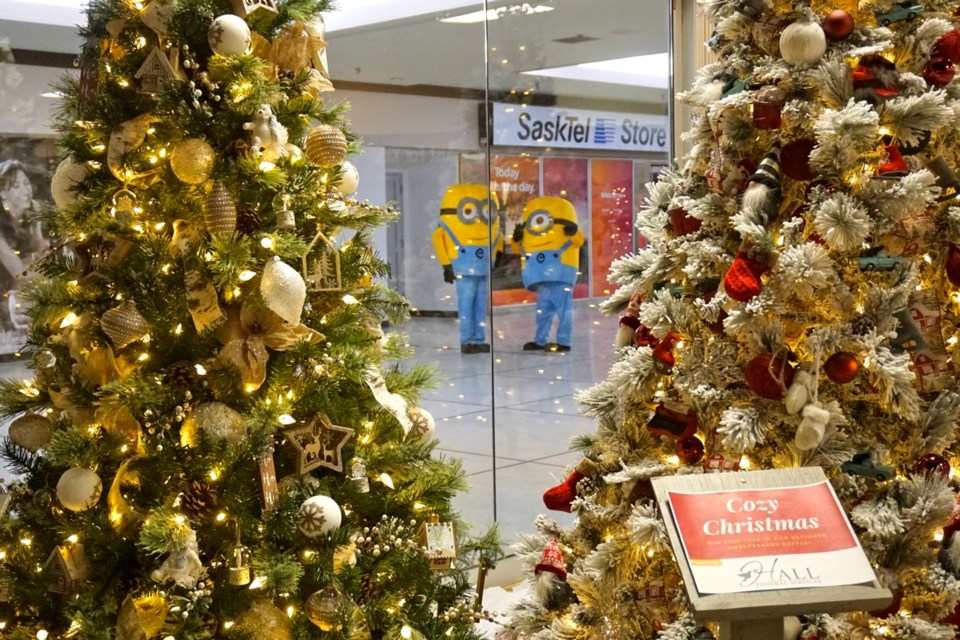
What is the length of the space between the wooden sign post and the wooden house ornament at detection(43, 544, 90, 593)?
4.33ft

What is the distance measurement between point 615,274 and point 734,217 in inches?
21.7

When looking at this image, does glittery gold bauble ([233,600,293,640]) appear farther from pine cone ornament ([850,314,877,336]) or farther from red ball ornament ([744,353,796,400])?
pine cone ornament ([850,314,877,336])

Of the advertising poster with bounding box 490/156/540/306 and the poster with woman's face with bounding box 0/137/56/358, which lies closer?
the poster with woman's face with bounding box 0/137/56/358

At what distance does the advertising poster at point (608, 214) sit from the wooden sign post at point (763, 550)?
441cm

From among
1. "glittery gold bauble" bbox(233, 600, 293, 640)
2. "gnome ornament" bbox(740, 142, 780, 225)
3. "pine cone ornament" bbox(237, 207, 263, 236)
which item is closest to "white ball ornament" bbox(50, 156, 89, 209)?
"pine cone ornament" bbox(237, 207, 263, 236)

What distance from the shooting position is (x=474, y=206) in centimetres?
593

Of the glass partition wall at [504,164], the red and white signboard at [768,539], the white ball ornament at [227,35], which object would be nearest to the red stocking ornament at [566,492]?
the red and white signboard at [768,539]

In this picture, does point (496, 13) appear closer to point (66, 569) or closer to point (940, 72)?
point (940, 72)

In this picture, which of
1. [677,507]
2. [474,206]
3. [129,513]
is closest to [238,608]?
[129,513]

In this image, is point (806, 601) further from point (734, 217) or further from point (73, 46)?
point (73, 46)

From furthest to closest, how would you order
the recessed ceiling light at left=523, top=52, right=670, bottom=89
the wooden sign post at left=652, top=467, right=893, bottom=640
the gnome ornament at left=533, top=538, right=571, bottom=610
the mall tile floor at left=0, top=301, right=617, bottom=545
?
the recessed ceiling light at left=523, top=52, right=670, bottom=89
the mall tile floor at left=0, top=301, right=617, bottom=545
the gnome ornament at left=533, top=538, right=571, bottom=610
the wooden sign post at left=652, top=467, right=893, bottom=640

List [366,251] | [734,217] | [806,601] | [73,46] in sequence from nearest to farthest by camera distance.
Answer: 1. [806,601]
2. [734,217]
3. [366,251]
4. [73,46]

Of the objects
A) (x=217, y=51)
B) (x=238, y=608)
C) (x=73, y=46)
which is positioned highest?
(x=73, y=46)

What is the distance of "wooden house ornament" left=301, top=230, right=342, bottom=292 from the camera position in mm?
2553
